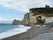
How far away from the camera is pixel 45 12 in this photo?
208ft

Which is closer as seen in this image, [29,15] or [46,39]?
[46,39]

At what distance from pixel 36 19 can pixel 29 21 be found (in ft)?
10.4

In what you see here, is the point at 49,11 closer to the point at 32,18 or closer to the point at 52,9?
the point at 52,9

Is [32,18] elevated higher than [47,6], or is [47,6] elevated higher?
[47,6]

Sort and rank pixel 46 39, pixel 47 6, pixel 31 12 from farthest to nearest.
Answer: pixel 31 12
pixel 47 6
pixel 46 39

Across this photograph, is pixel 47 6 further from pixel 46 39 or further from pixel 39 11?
pixel 46 39

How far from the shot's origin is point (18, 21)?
303 feet

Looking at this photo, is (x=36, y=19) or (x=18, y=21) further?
(x=18, y=21)

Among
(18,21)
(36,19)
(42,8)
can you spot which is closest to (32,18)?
(36,19)

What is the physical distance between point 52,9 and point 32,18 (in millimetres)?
8760

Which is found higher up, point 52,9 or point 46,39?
point 52,9

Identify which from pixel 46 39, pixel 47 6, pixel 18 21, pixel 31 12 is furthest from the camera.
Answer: pixel 18 21

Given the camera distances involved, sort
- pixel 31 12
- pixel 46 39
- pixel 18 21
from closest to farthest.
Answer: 1. pixel 46 39
2. pixel 31 12
3. pixel 18 21

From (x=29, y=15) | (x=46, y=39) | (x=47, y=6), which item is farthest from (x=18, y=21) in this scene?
(x=46, y=39)
